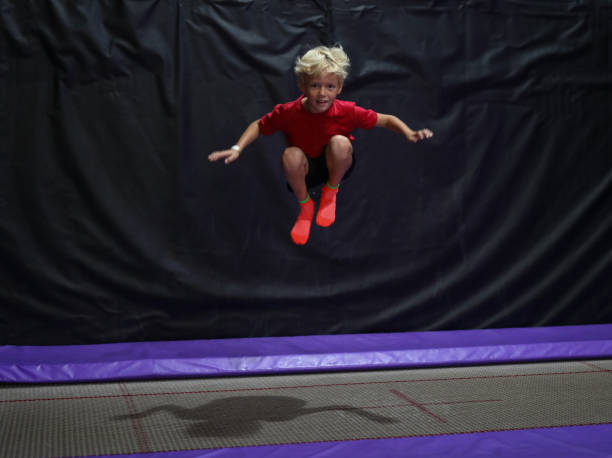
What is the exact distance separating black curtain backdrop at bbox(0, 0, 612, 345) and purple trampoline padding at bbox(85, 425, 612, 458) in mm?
1683

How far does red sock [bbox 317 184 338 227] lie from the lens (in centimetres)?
279

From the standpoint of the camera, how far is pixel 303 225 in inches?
111

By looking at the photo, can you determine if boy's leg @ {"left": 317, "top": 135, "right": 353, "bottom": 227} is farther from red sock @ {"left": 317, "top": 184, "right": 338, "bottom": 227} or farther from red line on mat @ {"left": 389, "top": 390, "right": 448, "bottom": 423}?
red line on mat @ {"left": 389, "top": 390, "right": 448, "bottom": 423}

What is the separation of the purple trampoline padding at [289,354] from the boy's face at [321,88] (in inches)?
64.5

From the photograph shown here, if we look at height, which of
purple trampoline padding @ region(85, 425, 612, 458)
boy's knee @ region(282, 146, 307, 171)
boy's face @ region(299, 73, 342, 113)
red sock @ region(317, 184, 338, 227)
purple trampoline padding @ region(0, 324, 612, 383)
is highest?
boy's face @ region(299, 73, 342, 113)

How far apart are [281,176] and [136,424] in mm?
1785

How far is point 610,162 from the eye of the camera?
15.4 ft

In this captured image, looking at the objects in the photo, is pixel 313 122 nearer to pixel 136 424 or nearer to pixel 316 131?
pixel 316 131

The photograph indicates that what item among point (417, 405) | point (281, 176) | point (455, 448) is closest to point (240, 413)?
point (417, 405)

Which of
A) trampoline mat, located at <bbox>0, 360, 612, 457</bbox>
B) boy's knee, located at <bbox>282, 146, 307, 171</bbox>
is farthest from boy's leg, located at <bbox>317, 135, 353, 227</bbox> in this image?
trampoline mat, located at <bbox>0, 360, 612, 457</bbox>

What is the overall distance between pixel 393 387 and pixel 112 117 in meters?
2.08

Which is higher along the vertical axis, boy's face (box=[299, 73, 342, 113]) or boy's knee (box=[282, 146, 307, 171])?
boy's face (box=[299, 73, 342, 113])

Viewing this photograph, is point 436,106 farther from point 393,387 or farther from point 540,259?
point 393,387

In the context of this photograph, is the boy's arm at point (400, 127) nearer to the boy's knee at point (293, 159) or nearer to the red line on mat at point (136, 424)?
the boy's knee at point (293, 159)
